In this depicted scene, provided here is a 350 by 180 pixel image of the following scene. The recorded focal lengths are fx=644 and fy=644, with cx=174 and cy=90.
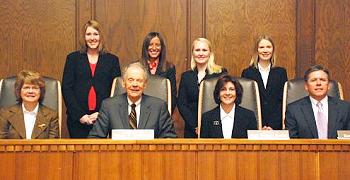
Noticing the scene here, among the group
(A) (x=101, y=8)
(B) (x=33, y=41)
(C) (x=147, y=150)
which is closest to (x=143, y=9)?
(A) (x=101, y=8)

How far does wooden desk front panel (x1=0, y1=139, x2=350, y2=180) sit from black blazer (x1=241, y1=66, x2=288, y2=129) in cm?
159

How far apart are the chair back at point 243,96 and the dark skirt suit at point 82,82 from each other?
0.78 metres

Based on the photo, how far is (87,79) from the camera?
16.4 feet

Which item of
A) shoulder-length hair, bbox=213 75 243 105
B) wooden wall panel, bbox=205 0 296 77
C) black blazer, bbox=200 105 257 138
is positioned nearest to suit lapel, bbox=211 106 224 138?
black blazer, bbox=200 105 257 138

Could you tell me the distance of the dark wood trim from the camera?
19.4 ft

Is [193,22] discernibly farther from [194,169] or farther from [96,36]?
[194,169]

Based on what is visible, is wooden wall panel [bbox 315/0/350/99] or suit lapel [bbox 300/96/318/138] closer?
suit lapel [bbox 300/96/318/138]

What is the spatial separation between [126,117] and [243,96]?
96 cm

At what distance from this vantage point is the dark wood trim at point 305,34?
592 centimetres

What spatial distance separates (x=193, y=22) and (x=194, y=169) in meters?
2.77

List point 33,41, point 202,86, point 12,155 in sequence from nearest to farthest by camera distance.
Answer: point 12,155, point 202,86, point 33,41

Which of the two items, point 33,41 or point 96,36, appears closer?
point 96,36

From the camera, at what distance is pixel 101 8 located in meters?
5.90

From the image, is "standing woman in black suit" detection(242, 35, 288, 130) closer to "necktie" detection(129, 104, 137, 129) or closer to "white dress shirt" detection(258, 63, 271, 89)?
"white dress shirt" detection(258, 63, 271, 89)
